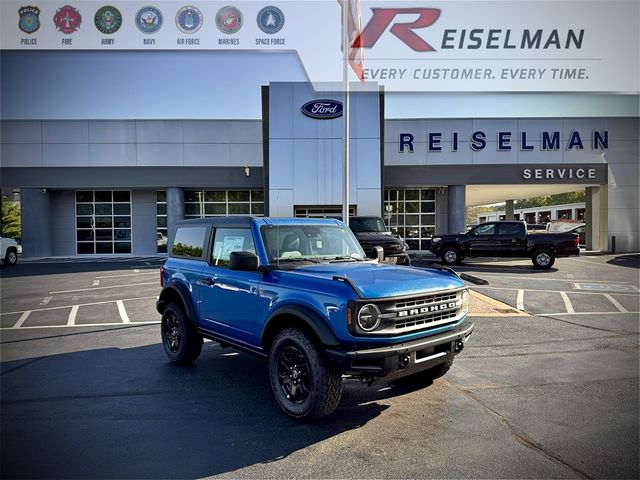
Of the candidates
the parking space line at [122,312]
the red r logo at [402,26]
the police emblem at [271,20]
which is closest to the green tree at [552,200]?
the red r logo at [402,26]

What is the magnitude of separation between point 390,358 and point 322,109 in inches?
746

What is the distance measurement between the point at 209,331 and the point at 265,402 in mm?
1248

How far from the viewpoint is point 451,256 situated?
60.5 ft

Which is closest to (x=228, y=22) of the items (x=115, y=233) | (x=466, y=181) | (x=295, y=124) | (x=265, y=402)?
(x=295, y=124)

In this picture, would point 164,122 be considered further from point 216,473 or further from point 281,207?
point 216,473

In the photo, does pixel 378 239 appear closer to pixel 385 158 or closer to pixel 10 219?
pixel 385 158

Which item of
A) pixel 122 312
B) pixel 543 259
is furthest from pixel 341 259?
pixel 543 259

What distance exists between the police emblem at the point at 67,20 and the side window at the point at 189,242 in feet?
41.6

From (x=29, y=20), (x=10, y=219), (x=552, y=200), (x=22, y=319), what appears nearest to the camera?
(x=22, y=319)

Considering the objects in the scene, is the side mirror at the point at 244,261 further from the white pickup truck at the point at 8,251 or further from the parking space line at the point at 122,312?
the white pickup truck at the point at 8,251

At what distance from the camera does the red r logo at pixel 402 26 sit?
1540cm

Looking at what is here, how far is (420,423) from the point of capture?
155 inches

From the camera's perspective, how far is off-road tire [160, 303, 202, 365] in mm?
5574

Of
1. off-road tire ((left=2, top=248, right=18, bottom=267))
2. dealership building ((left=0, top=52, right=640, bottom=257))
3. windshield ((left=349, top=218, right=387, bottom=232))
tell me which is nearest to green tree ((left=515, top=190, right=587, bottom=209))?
dealership building ((left=0, top=52, right=640, bottom=257))
